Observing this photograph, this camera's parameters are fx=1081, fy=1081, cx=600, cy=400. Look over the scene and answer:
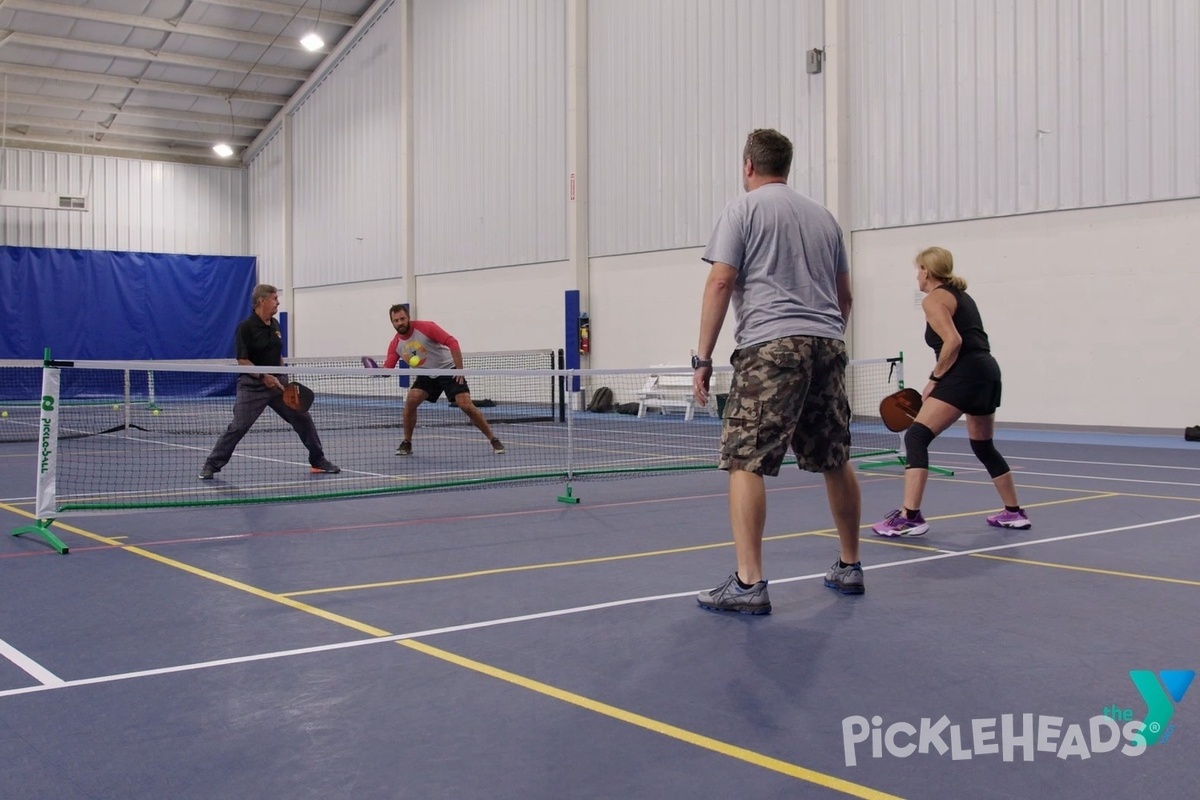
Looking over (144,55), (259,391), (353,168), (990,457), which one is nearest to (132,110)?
(144,55)

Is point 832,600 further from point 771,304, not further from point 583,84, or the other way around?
point 583,84

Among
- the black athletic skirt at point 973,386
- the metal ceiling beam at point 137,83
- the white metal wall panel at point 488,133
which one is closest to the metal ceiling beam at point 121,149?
the metal ceiling beam at point 137,83

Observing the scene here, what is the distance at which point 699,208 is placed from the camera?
1923 cm

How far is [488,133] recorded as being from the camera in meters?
23.8

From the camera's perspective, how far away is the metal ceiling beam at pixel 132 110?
27.7 metres

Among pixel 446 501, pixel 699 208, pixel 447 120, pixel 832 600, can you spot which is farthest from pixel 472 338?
pixel 832 600

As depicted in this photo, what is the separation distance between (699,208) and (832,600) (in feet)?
50.1

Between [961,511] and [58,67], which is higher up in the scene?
[58,67]

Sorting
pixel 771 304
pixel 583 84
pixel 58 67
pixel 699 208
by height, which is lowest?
pixel 771 304

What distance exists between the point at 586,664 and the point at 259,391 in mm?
6444

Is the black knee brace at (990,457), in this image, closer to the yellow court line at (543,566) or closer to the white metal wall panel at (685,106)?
the yellow court line at (543,566)

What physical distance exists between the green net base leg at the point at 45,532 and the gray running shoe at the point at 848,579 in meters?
4.05

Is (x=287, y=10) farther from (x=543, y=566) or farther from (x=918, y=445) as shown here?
(x=543, y=566)

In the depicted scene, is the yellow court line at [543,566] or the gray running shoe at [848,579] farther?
the yellow court line at [543,566]
